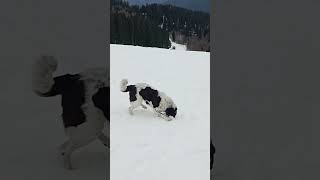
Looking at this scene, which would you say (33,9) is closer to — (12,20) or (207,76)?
(12,20)

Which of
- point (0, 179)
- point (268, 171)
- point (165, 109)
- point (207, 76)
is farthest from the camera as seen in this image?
point (268, 171)

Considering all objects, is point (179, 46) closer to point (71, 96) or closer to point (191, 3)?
point (191, 3)

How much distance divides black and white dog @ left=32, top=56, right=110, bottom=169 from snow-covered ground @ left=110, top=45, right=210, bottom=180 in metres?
0.06

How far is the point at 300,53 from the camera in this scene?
217cm

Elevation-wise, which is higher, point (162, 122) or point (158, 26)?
point (158, 26)

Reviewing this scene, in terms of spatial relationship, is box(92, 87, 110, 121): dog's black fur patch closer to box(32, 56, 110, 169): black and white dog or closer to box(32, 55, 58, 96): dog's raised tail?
box(32, 56, 110, 169): black and white dog

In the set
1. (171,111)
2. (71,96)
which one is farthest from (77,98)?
(171,111)

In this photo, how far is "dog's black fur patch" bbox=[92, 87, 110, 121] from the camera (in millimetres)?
1561

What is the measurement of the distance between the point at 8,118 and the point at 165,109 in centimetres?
65

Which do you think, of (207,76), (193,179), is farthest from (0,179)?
(207,76)

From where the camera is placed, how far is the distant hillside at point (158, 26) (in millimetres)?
1659

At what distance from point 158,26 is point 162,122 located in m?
0.37

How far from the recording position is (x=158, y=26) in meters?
1.80

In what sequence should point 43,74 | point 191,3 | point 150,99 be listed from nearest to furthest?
point 43,74, point 150,99, point 191,3
